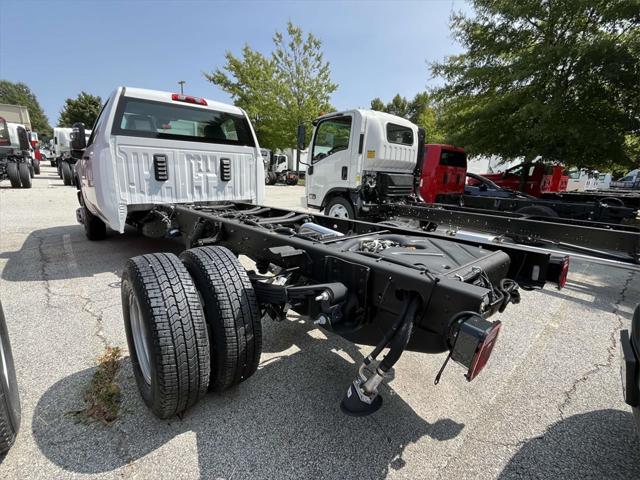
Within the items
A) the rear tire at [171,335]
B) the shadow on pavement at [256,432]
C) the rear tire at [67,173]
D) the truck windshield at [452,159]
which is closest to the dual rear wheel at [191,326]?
the rear tire at [171,335]

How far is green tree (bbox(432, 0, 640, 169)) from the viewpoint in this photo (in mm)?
8039

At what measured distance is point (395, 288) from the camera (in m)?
1.60

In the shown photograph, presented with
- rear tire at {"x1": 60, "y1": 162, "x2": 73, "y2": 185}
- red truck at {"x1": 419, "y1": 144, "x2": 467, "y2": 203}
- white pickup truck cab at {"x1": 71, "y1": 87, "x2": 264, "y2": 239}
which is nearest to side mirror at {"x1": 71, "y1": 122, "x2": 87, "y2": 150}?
white pickup truck cab at {"x1": 71, "y1": 87, "x2": 264, "y2": 239}

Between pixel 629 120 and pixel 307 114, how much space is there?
1755 cm

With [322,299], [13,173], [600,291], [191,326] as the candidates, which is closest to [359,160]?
[600,291]

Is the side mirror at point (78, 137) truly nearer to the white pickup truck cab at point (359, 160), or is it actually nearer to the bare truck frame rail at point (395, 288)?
the bare truck frame rail at point (395, 288)

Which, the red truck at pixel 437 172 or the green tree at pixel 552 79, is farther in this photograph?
the red truck at pixel 437 172

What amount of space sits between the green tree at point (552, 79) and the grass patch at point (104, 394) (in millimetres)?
10090

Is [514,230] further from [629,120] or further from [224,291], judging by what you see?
[629,120]

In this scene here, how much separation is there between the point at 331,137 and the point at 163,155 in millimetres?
3745

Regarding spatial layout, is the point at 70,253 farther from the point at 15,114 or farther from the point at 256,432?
the point at 15,114

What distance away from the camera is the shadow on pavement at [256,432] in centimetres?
157

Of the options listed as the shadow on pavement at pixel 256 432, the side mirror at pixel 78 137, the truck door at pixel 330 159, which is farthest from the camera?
the truck door at pixel 330 159

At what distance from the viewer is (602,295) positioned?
395 cm
